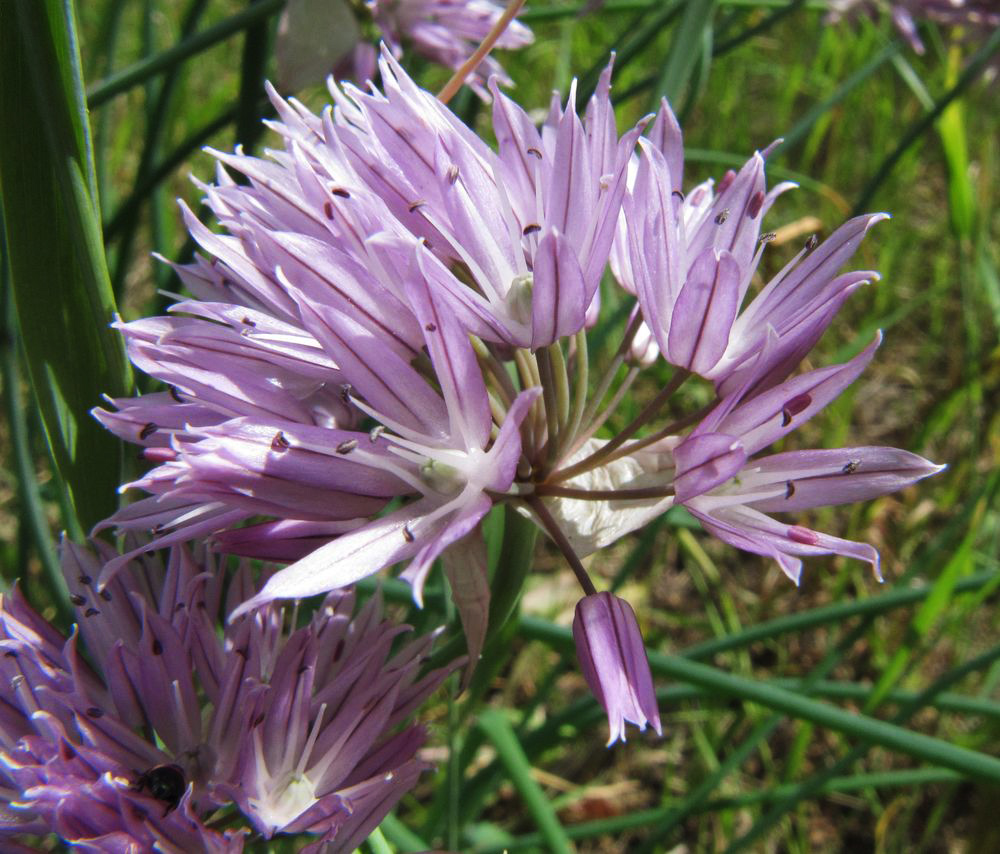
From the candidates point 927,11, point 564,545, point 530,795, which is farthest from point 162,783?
point 927,11

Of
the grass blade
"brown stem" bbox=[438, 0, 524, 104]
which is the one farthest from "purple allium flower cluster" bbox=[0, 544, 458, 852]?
→ "brown stem" bbox=[438, 0, 524, 104]

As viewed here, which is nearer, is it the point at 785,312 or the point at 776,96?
the point at 785,312

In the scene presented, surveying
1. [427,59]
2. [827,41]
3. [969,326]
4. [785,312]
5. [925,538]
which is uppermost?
[827,41]

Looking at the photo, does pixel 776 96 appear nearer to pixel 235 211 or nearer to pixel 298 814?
pixel 235 211

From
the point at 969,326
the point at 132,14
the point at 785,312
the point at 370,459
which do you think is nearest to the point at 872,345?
the point at 785,312

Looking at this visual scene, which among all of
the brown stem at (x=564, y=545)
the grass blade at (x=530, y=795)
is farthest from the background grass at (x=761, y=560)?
the brown stem at (x=564, y=545)

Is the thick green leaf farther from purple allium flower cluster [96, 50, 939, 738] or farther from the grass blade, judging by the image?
the grass blade
